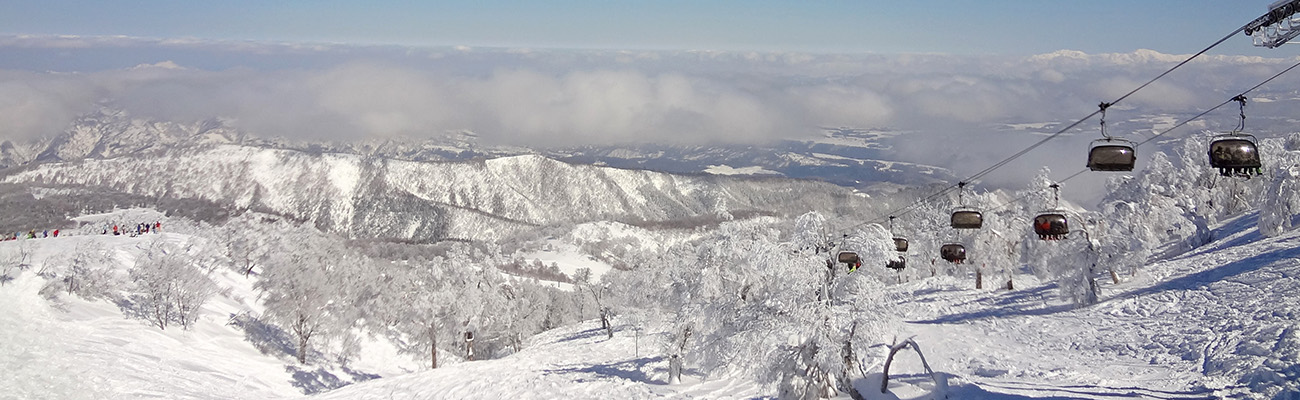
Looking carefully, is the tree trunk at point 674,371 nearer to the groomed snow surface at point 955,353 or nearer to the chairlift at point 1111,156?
the groomed snow surface at point 955,353

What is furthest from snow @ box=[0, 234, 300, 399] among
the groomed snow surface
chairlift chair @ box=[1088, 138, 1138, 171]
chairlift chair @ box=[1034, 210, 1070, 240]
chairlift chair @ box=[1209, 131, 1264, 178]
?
chairlift chair @ box=[1209, 131, 1264, 178]

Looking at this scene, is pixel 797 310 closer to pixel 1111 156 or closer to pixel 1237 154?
pixel 1111 156

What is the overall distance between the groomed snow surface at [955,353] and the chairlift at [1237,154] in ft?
29.7

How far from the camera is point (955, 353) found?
3497cm

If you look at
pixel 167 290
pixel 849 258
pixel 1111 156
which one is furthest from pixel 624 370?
pixel 167 290

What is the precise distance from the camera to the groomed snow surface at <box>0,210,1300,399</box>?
23969 mm

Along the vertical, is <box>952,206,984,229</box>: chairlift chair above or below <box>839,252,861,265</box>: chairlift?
above

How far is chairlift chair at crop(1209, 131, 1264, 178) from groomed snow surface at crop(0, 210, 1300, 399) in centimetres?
903

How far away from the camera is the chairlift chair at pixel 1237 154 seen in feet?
42.1

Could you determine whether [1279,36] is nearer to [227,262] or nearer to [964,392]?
[964,392]

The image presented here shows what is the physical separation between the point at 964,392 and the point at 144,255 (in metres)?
Result: 63.3

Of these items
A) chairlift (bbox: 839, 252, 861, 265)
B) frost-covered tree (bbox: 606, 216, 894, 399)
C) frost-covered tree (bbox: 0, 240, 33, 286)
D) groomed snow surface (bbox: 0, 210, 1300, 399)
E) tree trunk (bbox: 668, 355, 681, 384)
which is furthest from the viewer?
frost-covered tree (bbox: 0, 240, 33, 286)

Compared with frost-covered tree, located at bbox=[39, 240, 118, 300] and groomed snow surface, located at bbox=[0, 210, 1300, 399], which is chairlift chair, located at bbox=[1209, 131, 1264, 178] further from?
frost-covered tree, located at bbox=[39, 240, 118, 300]

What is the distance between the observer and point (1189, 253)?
51.6 meters
